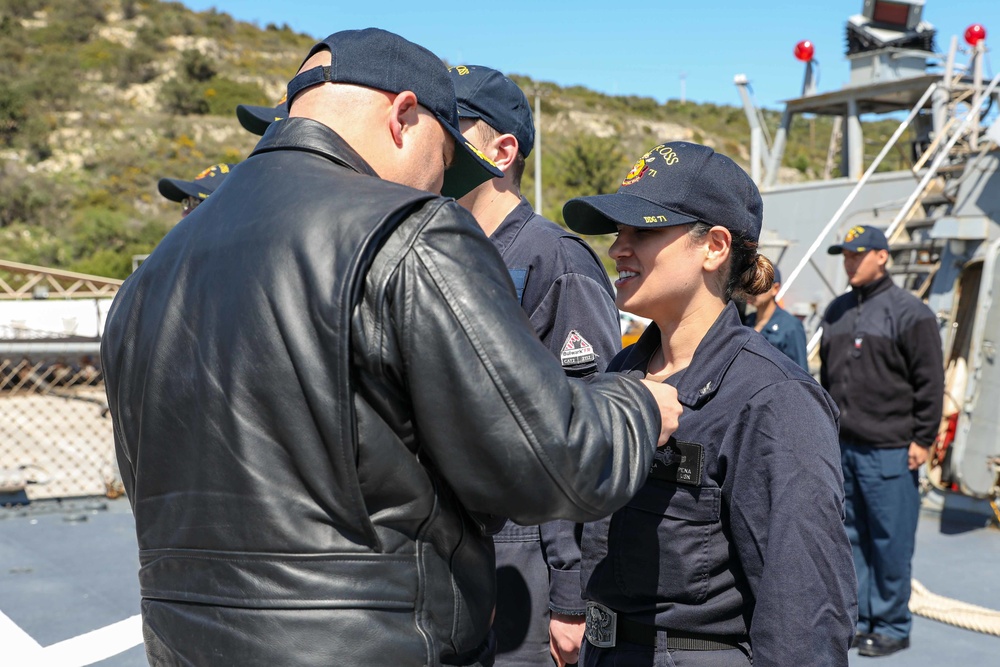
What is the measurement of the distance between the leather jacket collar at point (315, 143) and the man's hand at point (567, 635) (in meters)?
1.34

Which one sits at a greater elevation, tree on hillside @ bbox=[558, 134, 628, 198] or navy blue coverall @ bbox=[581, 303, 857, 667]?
navy blue coverall @ bbox=[581, 303, 857, 667]

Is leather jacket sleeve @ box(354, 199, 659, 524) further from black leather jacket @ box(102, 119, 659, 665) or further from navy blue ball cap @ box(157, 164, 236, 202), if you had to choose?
navy blue ball cap @ box(157, 164, 236, 202)

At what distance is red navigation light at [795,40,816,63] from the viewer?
12.4 metres

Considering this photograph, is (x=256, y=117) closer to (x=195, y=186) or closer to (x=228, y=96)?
(x=195, y=186)

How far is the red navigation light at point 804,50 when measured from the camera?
40.8 feet

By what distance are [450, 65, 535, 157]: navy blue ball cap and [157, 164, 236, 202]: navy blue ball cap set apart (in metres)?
1.58

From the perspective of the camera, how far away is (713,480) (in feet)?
6.10

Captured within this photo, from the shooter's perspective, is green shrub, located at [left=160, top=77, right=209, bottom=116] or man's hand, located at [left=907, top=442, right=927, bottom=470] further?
green shrub, located at [left=160, top=77, right=209, bottom=116]

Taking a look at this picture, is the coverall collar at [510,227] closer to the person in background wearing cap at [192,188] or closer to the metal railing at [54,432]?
the person in background wearing cap at [192,188]

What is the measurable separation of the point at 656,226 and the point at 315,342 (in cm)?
94

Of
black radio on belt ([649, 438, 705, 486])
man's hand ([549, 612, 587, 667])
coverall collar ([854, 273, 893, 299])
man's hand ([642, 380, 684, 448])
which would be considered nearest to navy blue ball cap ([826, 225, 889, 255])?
coverall collar ([854, 273, 893, 299])

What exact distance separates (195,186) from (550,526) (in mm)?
2804

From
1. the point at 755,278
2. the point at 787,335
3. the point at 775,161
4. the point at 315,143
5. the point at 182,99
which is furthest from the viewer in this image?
the point at 182,99

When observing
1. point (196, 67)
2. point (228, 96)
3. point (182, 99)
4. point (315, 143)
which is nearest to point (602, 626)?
point (315, 143)
